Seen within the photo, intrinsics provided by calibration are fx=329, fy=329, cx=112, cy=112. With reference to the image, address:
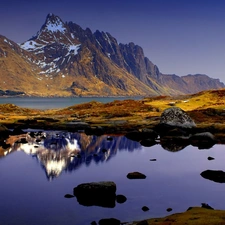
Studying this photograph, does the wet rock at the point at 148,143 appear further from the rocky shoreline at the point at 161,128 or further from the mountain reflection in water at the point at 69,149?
the mountain reflection in water at the point at 69,149

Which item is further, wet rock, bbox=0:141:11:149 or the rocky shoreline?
the rocky shoreline

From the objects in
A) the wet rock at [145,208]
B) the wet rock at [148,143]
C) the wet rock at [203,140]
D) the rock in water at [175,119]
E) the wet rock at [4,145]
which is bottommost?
the wet rock at [145,208]

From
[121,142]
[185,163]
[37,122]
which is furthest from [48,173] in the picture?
[37,122]

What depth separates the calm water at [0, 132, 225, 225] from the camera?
26.2m

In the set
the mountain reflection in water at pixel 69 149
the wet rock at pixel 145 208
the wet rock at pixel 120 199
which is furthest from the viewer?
the mountain reflection in water at pixel 69 149

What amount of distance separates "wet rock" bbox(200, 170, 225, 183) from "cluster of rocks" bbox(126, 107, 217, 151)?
1793 centimetres

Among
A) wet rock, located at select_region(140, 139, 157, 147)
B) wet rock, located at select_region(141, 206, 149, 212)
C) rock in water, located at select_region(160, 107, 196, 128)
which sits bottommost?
wet rock, located at select_region(141, 206, 149, 212)

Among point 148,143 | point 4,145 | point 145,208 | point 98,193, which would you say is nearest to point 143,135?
point 148,143

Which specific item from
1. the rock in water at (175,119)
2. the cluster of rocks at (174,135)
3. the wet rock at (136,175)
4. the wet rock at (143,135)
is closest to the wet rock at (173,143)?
the cluster of rocks at (174,135)

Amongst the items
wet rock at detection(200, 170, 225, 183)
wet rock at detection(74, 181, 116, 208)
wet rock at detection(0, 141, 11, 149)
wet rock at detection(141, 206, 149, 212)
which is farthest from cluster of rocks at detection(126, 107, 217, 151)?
wet rock at detection(141, 206, 149, 212)

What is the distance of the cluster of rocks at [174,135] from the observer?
6056cm

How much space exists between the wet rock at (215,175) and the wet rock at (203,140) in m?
20.3

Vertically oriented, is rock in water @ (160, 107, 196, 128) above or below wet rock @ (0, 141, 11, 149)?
above

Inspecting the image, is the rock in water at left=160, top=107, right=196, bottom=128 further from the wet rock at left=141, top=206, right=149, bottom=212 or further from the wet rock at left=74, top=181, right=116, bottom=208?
the wet rock at left=141, top=206, right=149, bottom=212
